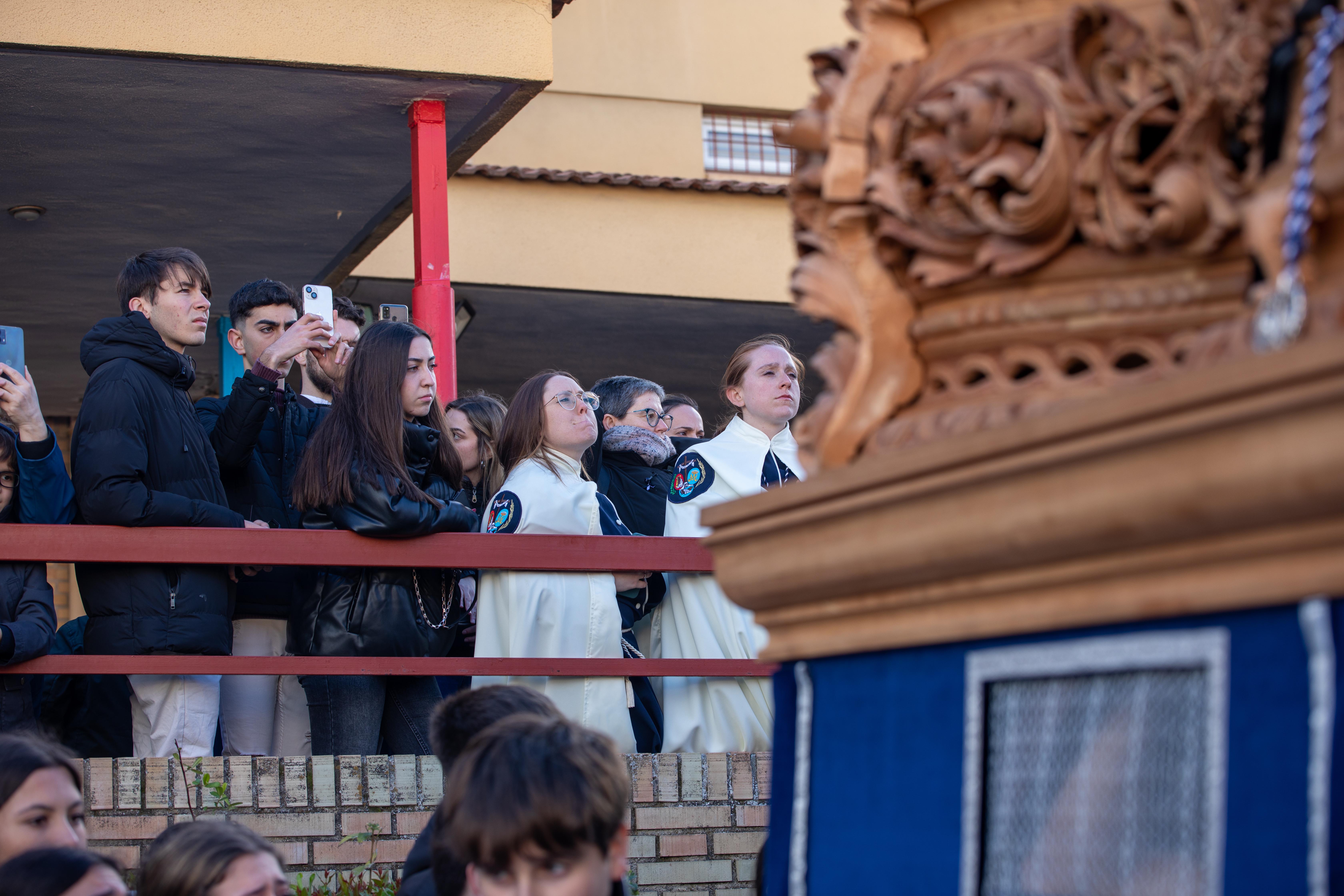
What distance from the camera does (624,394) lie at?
6.53 m

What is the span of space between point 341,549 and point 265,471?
2.20 feet

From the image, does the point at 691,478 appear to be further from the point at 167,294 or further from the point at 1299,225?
the point at 1299,225

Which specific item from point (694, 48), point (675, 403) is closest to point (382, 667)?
point (675, 403)

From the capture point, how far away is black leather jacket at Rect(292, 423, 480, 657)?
15.8ft

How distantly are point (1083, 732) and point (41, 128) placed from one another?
816 cm

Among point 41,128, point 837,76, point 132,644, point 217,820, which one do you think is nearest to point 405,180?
point 41,128

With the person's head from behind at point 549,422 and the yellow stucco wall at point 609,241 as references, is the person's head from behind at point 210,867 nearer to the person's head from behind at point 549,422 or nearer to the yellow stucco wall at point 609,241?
the person's head from behind at point 549,422

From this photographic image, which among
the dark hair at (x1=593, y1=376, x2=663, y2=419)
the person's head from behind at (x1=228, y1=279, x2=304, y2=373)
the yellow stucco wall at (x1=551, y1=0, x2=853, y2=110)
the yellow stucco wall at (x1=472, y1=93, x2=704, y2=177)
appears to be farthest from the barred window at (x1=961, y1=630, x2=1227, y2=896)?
the yellow stucco wall at (x1=551, y1=0, x2=853, y2=110)

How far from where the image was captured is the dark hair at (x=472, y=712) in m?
3.09

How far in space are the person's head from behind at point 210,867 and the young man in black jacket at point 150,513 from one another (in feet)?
5.96

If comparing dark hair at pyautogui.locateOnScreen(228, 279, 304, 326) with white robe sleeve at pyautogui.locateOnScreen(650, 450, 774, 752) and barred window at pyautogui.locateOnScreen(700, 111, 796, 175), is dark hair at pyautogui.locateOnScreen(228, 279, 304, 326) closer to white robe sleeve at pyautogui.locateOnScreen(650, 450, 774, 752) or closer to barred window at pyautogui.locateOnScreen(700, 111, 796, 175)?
white robe sleeve at pyautogui.locateOnScreen(650, 450, 774, 752)

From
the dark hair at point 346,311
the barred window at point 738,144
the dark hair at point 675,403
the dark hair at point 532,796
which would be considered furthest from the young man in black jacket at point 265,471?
the barred window at point 738,144

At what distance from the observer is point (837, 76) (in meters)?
1.56

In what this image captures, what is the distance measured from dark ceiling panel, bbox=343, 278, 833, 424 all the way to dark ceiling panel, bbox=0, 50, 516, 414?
1.29 meters
